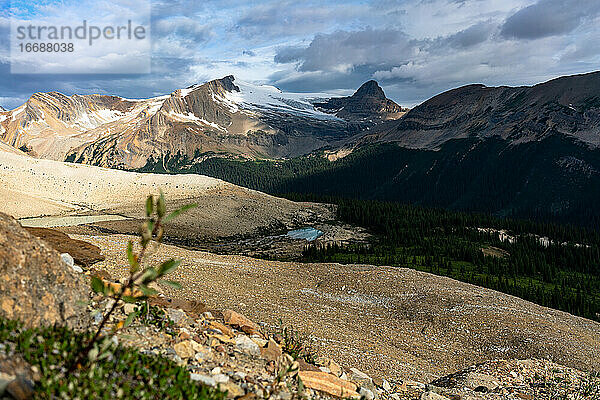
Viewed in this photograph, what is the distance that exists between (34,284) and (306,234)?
216 ft

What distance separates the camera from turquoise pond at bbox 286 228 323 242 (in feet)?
227

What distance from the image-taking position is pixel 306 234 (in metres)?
71.4

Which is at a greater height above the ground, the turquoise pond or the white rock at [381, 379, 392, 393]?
the white rock at [381, 379, 392, 393]

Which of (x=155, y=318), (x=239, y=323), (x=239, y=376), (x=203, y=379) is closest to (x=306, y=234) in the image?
(x=239, y=323)

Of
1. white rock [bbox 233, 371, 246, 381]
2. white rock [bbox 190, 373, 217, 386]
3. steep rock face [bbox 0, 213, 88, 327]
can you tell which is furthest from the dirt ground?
steep rock face [bbox 0, 213, 88, 327]

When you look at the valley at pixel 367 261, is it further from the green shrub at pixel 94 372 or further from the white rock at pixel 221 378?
the white rock at pixel 221 378

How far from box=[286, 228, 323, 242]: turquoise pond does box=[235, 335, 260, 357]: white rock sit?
6004 cm

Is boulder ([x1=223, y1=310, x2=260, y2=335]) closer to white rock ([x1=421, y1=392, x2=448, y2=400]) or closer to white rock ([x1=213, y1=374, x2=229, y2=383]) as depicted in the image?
white rock ([x1=213, y1=374, x2=229, y2=383])

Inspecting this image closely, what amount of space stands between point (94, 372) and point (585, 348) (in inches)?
889

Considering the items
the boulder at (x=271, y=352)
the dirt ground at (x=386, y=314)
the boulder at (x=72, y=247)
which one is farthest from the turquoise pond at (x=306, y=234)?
the boulder at (x=271, y=352)

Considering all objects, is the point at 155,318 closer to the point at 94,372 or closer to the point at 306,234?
the point at 94,372

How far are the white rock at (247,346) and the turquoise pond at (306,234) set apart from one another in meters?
60.0

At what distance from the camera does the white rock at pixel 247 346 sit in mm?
7488

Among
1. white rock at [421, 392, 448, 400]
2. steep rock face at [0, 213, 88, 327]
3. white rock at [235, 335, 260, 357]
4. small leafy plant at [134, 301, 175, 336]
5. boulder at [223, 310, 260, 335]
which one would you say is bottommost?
white rock at [421, 392, 448, 400]
